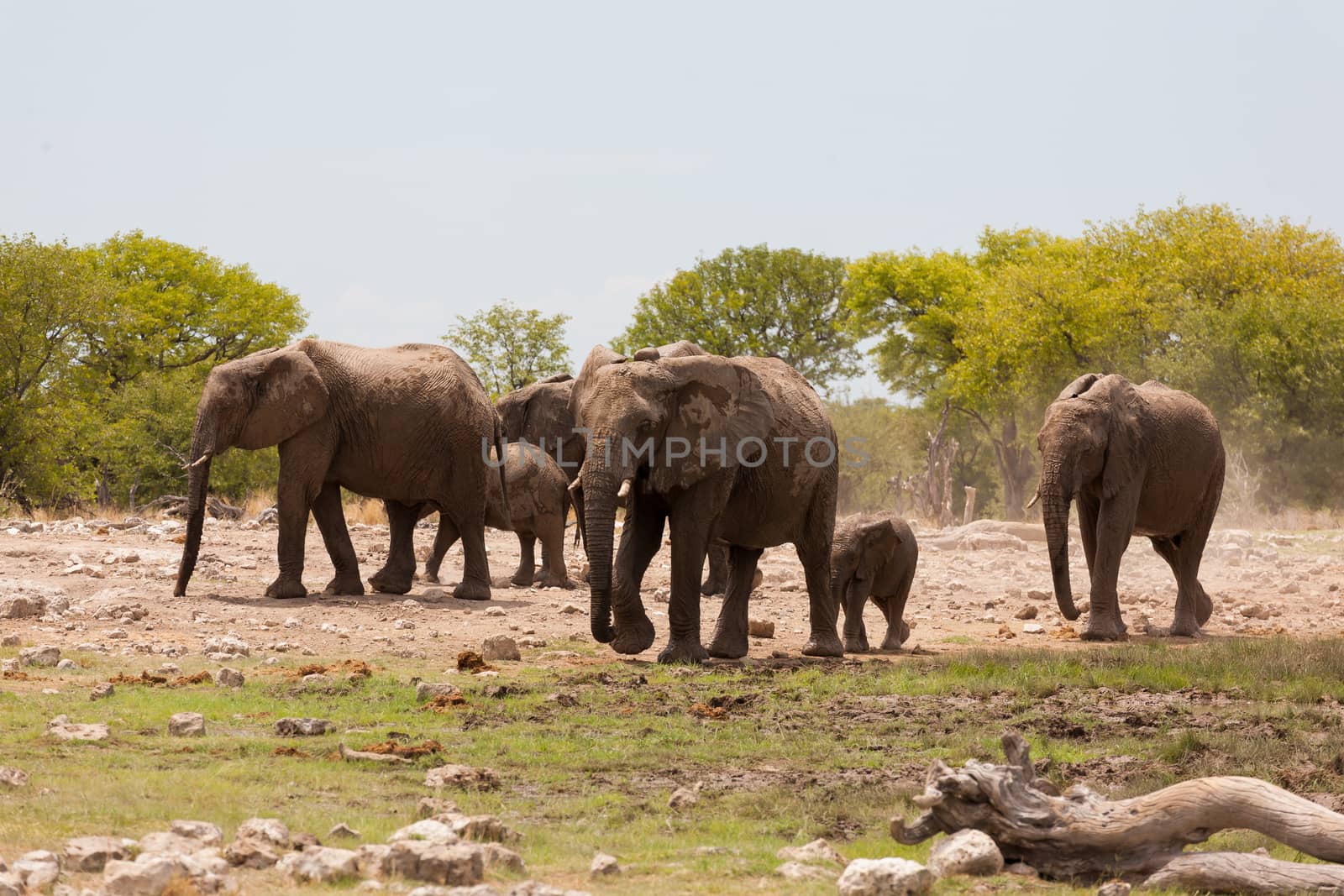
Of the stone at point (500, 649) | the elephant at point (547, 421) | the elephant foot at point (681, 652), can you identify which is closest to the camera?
the elephant foot at point (681, 652)

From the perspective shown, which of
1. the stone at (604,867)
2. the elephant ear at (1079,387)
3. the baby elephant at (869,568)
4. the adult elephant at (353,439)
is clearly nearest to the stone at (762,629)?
the baby elephant at (869,568)

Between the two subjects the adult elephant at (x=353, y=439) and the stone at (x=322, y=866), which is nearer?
the stone at (x=322, y=866)

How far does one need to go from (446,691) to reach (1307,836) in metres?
6.34

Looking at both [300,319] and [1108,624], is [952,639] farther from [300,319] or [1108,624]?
[300,319]

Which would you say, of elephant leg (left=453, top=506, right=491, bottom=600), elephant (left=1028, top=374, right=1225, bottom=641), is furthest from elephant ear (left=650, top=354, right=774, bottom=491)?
elephant leg (left=453, top=506, right=491, bottom=600)

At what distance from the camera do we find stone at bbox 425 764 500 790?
8.21 metres

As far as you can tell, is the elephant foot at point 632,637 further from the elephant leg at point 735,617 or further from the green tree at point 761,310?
the green tree at point 761,310

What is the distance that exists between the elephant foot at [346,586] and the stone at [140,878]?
12.8m

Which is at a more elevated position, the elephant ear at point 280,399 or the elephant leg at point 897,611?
the elephant ear at point 280,399

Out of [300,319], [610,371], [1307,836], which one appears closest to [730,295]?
Result: [300,319]

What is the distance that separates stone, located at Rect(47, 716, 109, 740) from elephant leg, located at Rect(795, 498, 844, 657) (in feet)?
22.9

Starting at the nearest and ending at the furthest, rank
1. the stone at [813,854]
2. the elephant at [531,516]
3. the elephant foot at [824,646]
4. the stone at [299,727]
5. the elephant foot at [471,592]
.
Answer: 1. the stone at [813,854]
2. the stone at [299,727]
3. the elephant foot at [824,646]
4. the elephant foot at [471,592]
5. the elephant at [531,516]

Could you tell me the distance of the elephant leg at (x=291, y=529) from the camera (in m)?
17.8

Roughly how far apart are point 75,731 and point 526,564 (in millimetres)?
12241
